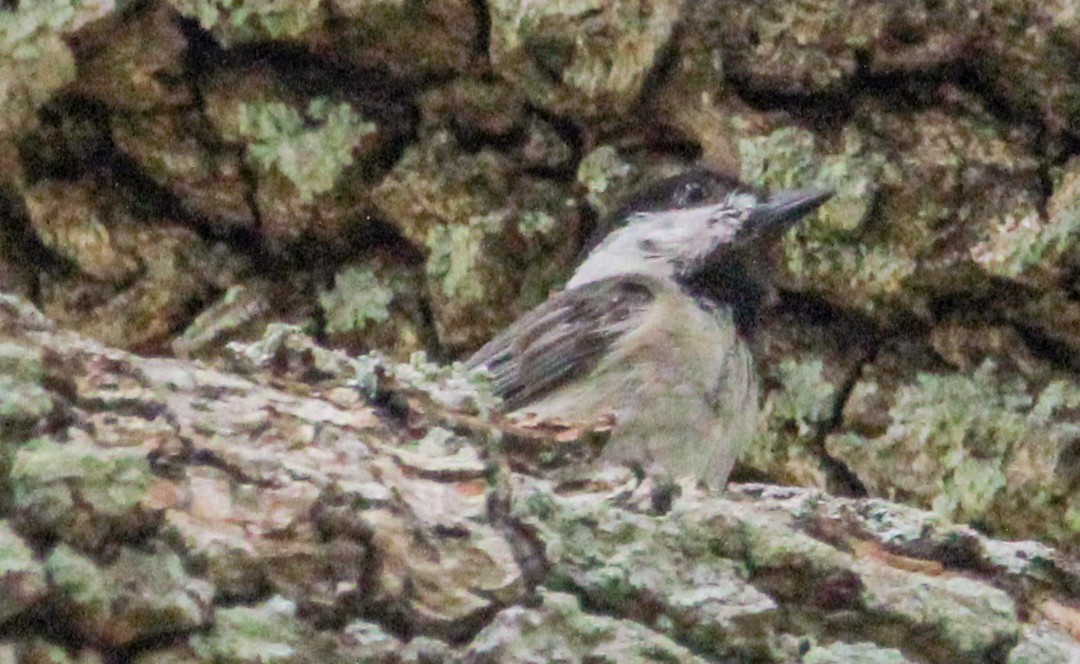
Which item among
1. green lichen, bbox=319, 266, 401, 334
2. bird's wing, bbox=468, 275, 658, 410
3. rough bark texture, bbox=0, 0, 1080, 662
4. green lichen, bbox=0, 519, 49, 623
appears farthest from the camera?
green lichen, bbox=319, 266, 401, 334

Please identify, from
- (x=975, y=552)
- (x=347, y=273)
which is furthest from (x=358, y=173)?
(x=975, y=552)

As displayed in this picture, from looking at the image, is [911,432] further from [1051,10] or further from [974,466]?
[1051,10]

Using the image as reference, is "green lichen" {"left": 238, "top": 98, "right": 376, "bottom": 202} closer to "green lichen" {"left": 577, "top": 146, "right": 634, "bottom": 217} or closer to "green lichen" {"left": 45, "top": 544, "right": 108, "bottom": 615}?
"green lichen" {"left": 577, "top": 146, "right": 634, "bottom": 217}

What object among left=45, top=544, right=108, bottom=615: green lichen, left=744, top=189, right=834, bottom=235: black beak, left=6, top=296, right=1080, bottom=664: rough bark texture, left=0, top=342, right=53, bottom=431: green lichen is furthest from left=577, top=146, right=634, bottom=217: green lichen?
left=45, top=544, right=108, bottom=615: green lichen

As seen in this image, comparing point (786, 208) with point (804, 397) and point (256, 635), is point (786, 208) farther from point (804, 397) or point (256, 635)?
point (256, 635)

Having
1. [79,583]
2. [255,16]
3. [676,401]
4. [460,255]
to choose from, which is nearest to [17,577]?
[79,583]
